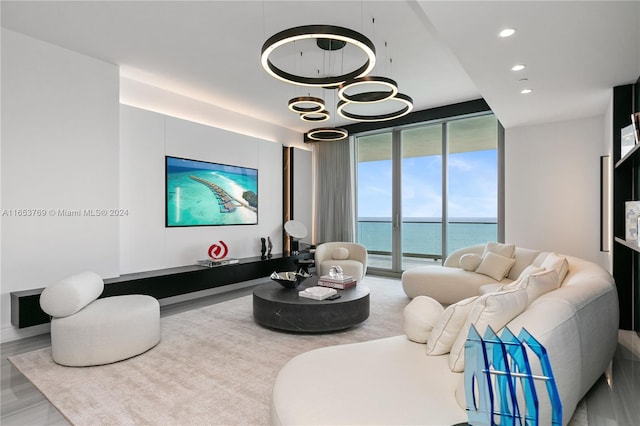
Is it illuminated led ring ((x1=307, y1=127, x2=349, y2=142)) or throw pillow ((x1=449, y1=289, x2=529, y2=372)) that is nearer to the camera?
throw pillow ((x1=449, y1=289, x2=529, y2=372))

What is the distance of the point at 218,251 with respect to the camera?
208 inches

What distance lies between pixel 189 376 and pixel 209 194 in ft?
10.9

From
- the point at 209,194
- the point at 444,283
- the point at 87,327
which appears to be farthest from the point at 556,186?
the point at 87,327

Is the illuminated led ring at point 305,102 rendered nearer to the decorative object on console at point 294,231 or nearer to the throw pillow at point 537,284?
the decorative object on console at point 294,231

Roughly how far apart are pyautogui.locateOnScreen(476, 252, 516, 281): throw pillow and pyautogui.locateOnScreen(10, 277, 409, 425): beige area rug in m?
1.35

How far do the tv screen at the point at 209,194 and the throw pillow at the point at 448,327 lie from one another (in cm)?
409

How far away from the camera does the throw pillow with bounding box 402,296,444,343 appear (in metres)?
2.13

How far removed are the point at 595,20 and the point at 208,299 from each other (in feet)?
16.6

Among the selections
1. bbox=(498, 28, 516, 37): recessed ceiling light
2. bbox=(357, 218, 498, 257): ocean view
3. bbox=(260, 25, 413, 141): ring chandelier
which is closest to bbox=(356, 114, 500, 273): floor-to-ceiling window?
bbox=(357, 218, 498, 257): ocean view

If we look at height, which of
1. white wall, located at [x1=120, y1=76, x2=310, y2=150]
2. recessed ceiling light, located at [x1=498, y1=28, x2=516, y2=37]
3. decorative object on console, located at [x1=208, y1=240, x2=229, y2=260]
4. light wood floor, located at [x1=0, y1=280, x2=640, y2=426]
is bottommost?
light wood floor, located at [x1=0, y1=280, x2=640, y2=426]

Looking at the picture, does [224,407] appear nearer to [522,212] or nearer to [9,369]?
[9,369]

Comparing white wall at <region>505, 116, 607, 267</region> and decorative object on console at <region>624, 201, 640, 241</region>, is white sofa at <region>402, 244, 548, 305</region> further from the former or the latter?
decorative object on console at <region>624, 201, 640, 241</region>

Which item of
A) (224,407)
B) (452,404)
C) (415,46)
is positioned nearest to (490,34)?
(415,46)

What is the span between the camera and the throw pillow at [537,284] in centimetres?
203
